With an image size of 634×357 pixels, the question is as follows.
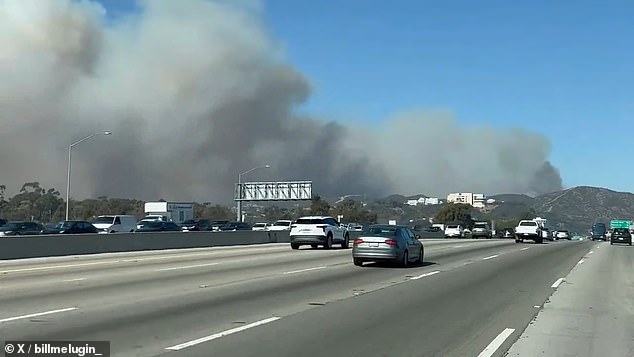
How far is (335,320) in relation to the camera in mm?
13102

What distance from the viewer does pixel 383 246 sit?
2650 cm

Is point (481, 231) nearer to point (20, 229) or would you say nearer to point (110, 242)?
point (20, 229)

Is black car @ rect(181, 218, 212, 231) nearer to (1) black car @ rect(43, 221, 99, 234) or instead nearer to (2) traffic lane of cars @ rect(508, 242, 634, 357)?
(1) black car @ rect(43, 221, 99, 234)

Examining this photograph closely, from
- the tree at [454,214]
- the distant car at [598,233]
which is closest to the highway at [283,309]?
the distant car at [598,233]

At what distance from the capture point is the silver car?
86.9 feet

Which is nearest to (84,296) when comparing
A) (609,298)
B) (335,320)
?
(335,320)

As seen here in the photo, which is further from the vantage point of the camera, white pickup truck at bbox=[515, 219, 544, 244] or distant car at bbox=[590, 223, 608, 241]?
distant car at bbox=[590, 223, 608, 241]

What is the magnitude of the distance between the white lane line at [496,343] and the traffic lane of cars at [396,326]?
14mm

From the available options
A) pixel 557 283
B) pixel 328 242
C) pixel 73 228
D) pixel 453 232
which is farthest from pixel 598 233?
pixel 557 283

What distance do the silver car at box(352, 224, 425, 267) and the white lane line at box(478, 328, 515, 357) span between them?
13.8 metres

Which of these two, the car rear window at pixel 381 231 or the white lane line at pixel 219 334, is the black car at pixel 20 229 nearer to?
the car rear window at pixel 381 231

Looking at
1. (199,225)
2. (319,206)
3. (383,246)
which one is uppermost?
(319,206)

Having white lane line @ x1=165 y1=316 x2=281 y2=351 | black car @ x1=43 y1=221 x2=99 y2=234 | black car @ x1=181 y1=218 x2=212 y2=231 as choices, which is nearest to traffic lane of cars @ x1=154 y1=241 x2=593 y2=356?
white lane line @ x1=165 y1=316 x2=281 y2=351

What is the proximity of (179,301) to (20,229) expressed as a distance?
3433 cm
